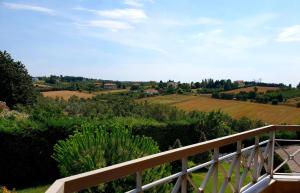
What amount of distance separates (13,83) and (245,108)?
3355 cm

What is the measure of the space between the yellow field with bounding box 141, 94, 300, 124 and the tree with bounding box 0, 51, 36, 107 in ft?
78.6

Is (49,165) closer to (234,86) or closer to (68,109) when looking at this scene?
(68,109)

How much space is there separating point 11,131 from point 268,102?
50708 mm

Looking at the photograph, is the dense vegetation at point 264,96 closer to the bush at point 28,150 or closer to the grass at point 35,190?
the bush at point 28,150

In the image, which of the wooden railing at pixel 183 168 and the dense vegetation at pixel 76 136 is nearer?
the wooden railing at pixel 183 168

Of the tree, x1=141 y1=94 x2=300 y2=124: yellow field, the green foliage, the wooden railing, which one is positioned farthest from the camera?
x1=141 y1=94 x2=300 y2=124: yellow field

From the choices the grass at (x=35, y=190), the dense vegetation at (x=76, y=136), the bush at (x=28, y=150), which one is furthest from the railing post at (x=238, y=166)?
the bush at (x=28, y=150)

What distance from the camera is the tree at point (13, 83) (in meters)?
29.5

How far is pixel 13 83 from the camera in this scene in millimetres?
29938

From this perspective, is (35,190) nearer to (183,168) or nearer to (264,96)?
(183,168)

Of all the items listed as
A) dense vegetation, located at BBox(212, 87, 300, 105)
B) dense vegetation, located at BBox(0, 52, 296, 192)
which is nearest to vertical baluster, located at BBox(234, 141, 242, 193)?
dense vegetation, located at BBox(0, 52, 296, 192)

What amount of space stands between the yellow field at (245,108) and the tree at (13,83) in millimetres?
23958

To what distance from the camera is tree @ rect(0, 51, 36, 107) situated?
29.5 meters

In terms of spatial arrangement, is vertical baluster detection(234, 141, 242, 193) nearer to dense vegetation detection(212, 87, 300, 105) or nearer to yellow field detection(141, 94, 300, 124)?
yellow field detection(141, 94, 300, 124)
